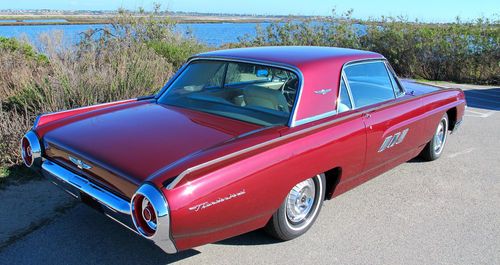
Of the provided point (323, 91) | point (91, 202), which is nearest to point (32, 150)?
point (91, 202)

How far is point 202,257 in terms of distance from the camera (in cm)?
311

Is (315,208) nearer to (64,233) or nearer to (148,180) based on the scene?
(148,180)

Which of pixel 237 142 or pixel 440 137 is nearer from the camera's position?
pixel 237 142

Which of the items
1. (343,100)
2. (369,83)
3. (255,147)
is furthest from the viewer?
(369,83)

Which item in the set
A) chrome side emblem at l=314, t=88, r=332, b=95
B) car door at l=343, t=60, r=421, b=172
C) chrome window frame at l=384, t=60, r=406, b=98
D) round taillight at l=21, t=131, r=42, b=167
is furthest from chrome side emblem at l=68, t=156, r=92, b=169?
chrome window frame at l=384, t=60, r=406, b=98

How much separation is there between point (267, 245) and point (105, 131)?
4.68 ft

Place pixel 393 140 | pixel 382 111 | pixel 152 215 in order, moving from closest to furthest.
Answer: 1. pixel 152 215
2. pixel 382 111
3. pixel 393 140

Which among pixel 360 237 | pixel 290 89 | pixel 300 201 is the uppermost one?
pixel 290 89

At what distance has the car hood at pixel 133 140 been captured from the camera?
8.93ft

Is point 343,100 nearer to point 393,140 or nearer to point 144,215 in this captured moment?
point 393,140

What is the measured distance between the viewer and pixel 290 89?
11.7 feet

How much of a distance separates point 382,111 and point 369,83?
1.24 feet

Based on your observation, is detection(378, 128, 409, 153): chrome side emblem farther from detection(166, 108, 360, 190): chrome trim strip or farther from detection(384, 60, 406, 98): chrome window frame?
detection(166, 108, 360, 190): chrome trim strip

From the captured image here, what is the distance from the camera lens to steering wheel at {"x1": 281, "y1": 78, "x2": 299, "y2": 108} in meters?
3.44
